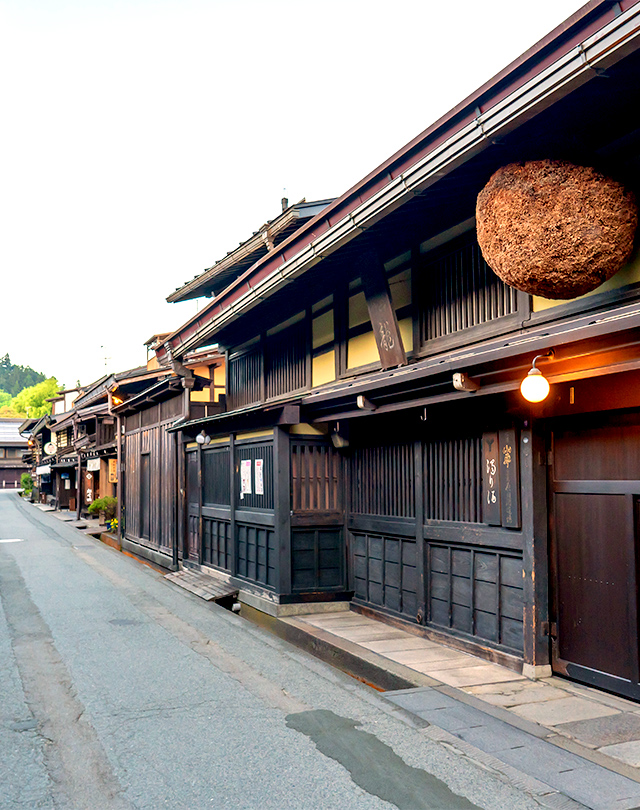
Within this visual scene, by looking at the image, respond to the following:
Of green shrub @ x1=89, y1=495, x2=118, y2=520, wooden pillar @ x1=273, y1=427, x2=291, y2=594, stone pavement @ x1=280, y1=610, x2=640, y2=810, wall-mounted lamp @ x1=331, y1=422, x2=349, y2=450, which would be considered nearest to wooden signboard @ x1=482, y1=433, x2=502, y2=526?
stone pavement @ x1=280, y1=610, x2=640, y2=810

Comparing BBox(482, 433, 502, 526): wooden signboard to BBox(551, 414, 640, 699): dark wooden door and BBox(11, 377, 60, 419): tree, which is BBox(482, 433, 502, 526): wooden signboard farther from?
BBox(11, 377, 60, 419): tree

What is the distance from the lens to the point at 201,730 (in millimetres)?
6480

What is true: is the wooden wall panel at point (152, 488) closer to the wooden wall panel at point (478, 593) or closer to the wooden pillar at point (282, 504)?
the wooden pillar at point (282, 504)

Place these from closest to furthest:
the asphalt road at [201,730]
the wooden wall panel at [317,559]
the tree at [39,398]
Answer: the asphalt road at [201,730], the wooden wall panel at [317,559], the tree at [39,398]

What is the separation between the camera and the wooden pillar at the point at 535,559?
25.9ft

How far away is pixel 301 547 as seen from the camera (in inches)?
484

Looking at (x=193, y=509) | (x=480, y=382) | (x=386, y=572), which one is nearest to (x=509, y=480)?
(x=480, y=382)

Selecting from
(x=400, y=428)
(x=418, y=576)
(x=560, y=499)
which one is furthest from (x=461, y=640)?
(x=400, y=428)

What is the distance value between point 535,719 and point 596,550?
6.05 ft

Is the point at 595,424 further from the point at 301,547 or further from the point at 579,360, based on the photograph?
the point at 301,547

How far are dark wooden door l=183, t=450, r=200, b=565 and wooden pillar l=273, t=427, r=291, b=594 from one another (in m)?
5.62

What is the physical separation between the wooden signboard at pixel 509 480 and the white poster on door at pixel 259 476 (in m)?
5.90

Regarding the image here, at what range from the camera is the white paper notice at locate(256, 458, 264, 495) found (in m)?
13.4

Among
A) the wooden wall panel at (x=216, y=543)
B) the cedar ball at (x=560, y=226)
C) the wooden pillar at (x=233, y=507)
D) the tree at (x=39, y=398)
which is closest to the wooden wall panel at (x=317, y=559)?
the wooden pillar at (x=233, y=507)
